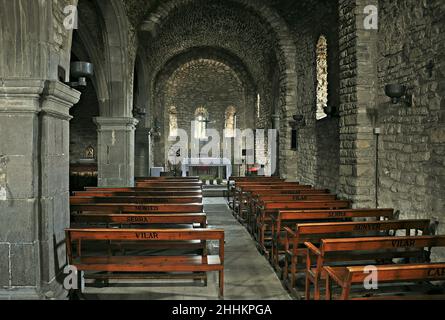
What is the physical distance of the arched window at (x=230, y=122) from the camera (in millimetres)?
23594

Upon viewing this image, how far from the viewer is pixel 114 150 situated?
404 inches

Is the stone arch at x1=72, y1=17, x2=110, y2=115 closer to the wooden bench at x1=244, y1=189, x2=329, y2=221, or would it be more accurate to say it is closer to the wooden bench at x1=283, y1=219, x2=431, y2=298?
the wooden bench at x1=244, y1=189, x2=329, y2=221

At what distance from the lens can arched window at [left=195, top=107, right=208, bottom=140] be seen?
23625 millimetres

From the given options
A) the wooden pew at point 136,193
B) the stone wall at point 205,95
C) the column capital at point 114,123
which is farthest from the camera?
the stone wall at point 205,95

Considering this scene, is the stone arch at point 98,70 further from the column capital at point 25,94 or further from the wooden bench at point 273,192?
the column capital at point 25,94

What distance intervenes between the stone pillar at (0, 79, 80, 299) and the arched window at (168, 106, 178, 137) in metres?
18.9

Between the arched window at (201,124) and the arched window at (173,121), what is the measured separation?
3.91 feet

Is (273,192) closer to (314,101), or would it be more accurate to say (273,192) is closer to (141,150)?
(314,101)

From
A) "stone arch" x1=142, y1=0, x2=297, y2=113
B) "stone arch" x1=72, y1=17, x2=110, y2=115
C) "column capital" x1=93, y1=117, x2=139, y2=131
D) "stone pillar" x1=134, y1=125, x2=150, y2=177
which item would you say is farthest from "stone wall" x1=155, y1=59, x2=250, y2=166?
"column capital" x1=93, y1=117, x2=139, y2=131

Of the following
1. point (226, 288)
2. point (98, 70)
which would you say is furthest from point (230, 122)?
point (226, 288)

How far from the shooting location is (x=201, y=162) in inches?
797

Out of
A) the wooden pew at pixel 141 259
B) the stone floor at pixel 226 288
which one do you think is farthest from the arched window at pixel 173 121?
the wooden pew at pixel 141 259
